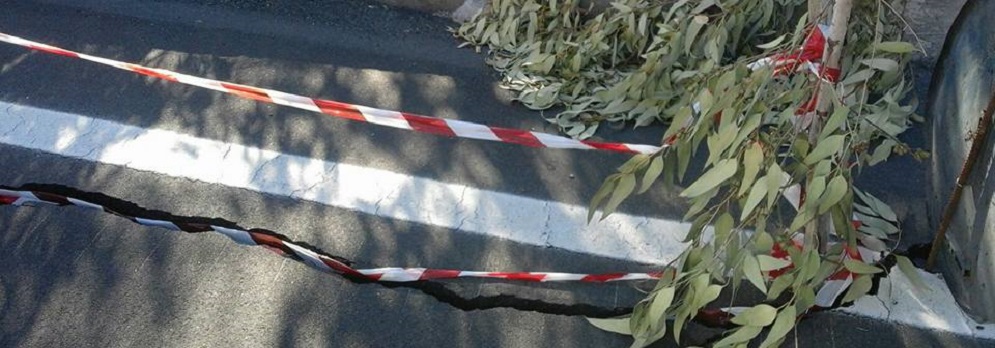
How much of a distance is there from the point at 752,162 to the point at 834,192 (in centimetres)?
23

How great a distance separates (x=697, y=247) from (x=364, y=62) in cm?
229

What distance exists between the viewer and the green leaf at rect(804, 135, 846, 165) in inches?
94.1

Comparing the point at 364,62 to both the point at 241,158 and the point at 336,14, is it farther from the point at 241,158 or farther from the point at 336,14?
the point at 241,158

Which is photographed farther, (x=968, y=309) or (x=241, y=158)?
(x=241, y=158)

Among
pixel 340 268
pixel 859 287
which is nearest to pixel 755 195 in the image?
pixel 859 287

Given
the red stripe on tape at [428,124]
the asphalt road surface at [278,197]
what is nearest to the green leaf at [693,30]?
the asphalt road surface at [278,197]

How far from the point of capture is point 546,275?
3.08 metres

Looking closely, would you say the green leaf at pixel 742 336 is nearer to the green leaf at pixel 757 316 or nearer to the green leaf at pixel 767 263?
the green leaf at pixel 757 316

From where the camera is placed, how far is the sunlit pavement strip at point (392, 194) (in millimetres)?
2971

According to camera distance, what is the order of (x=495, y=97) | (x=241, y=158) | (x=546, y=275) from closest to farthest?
(x=546, y=275) → (x=241, y=158) → (x=495, y=97)

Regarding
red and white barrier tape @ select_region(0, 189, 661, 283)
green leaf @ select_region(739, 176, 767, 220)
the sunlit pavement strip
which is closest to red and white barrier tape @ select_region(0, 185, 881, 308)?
red and white barrier tape @ select_region(0, 189, 661, 283)

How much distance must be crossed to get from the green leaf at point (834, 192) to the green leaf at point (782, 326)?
0.33 m

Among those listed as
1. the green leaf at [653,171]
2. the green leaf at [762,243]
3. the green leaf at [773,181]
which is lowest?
the green leaf at [762,243]

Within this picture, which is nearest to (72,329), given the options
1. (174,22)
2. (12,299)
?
(12,299)
